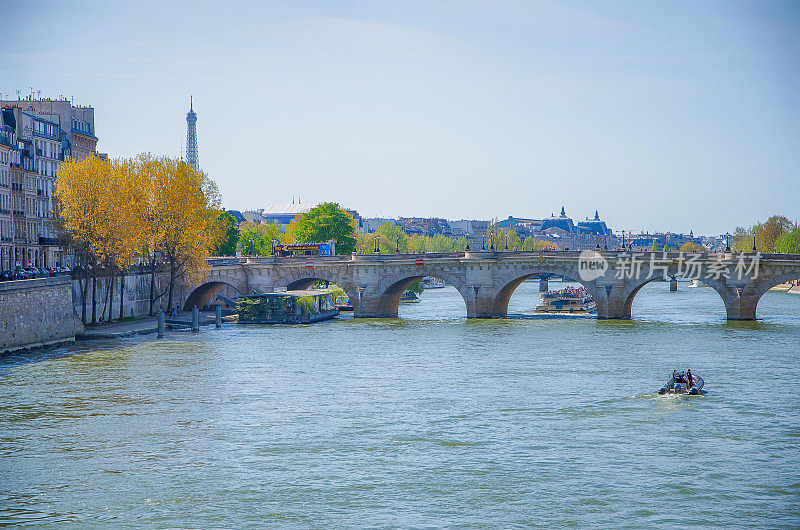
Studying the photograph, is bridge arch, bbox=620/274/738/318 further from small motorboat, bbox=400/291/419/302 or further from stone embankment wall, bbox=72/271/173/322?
small motorboat, bbox=400/291/419/302

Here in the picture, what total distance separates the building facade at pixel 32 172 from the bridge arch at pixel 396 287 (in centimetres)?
2668

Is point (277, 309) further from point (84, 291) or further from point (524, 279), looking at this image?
point (524, 279)

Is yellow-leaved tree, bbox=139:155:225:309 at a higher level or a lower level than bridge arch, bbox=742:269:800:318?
higher

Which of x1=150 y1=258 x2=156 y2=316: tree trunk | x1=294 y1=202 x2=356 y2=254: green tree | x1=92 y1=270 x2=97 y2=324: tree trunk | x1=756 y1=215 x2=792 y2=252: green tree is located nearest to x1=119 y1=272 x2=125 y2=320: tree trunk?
x1=150 y1=258 x2=156 y2=316: tree trunk

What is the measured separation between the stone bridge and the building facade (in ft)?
44.3

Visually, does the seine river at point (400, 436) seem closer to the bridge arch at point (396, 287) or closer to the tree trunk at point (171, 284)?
the tree trunk at point (171, 284)

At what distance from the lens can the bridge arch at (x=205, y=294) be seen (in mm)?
93625

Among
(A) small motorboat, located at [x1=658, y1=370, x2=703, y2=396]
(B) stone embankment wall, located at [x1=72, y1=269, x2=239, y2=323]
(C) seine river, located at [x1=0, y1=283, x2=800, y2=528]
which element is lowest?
(C) seine river, located at [x1=0, y1=283, x2=800, y2=528]

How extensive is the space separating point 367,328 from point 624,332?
63.2ft

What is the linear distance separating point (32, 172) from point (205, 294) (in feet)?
60.4

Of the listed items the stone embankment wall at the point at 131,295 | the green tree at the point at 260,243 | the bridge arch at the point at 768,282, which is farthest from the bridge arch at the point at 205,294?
the bridge arch at the point at 768,282

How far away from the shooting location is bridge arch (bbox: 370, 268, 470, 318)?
88750 mm

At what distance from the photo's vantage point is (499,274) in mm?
87750

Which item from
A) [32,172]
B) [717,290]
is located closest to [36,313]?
[32,172]
